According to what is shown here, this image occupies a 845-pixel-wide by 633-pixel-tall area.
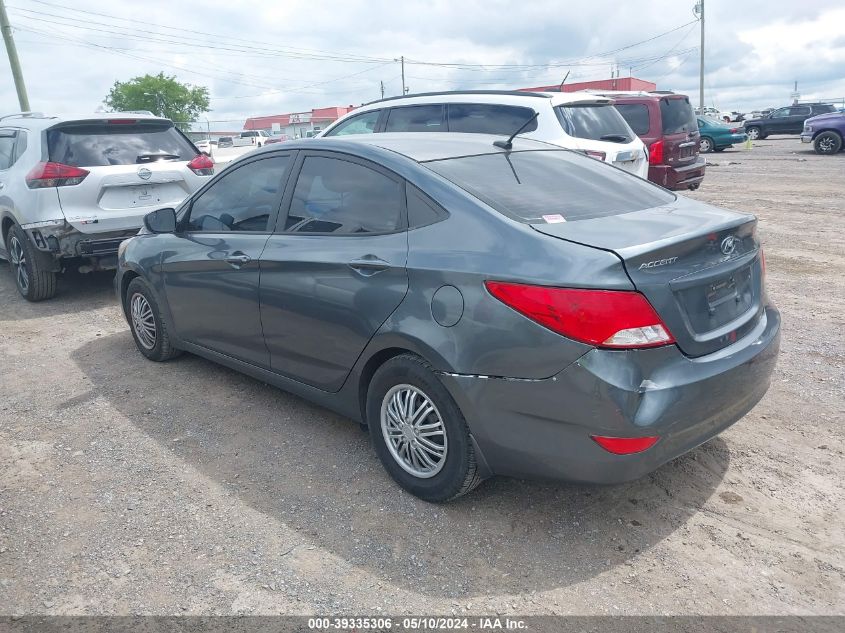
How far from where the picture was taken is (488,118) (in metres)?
7.93

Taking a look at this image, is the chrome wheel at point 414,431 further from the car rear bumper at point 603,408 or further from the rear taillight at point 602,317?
the rear taillight at point 602,317

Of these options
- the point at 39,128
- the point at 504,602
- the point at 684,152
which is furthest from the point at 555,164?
the point at 684,152

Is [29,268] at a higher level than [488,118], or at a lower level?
lower

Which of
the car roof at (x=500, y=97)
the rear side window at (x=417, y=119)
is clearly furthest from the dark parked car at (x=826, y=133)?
the rear side window at (x=417, y=119)

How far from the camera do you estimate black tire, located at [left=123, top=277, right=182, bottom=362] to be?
17.1 ft

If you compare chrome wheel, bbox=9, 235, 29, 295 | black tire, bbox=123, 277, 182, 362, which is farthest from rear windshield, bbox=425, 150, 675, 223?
chrome wheel, bbox=9, 235, 29, 295

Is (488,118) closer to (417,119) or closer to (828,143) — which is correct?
(417,119)

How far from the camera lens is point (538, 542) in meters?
3.09

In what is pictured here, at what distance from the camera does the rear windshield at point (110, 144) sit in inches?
275

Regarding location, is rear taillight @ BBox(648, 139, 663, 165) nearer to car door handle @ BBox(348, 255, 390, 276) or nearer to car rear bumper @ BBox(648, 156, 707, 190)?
car rear bumper @ BBox(648, 156, 707, 190)

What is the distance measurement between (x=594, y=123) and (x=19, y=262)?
651cm

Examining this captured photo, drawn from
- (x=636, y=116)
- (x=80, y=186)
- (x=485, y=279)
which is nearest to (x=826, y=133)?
(x=636, y=116)

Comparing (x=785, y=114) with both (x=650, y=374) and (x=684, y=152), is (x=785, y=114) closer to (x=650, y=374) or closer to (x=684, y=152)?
(x=684, y=152)

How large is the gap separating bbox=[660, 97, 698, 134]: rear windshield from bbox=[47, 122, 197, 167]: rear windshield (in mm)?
7850
